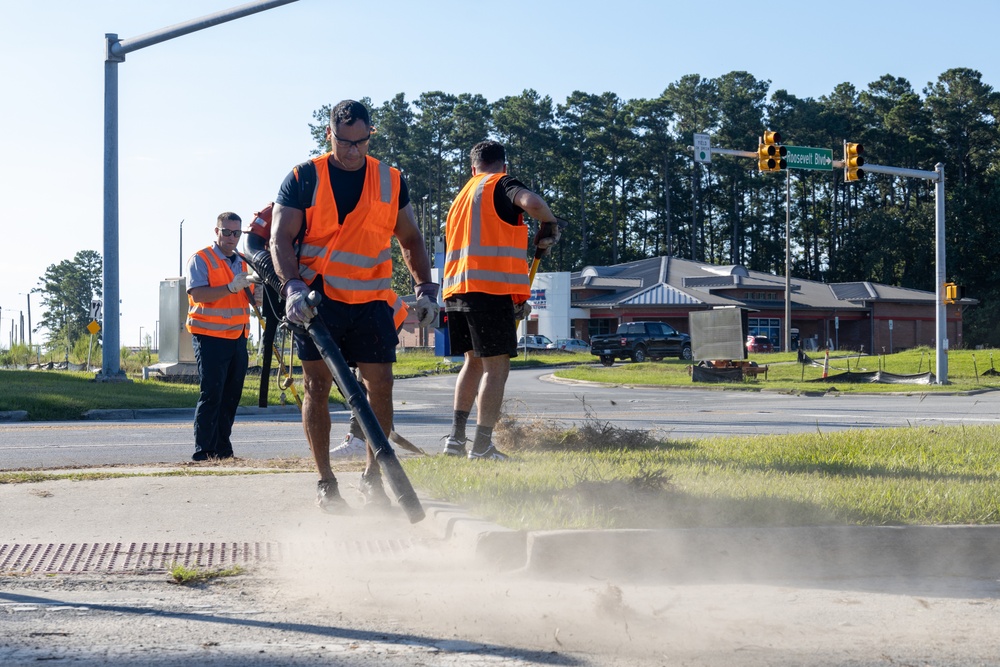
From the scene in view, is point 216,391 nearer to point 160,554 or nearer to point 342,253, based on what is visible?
point 342,253

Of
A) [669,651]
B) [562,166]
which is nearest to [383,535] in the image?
[669,651]

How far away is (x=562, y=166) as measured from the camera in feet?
305

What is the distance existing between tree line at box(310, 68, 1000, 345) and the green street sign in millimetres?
60761

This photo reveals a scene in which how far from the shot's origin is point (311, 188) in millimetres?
5711

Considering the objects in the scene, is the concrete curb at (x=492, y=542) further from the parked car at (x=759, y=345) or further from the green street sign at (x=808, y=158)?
the parked car at (x=759, y=345)

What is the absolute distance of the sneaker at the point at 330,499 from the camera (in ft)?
18.5

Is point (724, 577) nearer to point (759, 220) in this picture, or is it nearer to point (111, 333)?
point (111, 333)

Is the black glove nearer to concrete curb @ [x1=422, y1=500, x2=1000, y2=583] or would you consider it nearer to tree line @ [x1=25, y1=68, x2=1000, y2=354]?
concrete curb @ [x1=422, y1=500, x2=1000, y2=583]

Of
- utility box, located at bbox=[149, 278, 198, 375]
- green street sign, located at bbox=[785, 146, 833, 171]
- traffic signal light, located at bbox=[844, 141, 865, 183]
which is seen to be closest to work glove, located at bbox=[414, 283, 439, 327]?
green street sign, located at bbox=[785, 146, 833, 171]

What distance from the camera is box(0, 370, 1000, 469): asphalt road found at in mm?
9719

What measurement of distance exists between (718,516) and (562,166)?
8937cm

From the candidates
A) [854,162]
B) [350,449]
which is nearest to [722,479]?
[350,449]

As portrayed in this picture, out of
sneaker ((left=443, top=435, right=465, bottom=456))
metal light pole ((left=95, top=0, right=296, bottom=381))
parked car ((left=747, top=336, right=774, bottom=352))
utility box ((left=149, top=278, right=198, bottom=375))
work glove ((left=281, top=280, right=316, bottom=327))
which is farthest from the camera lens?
parked car ((left=747, top=336, right=774, bottom=352))

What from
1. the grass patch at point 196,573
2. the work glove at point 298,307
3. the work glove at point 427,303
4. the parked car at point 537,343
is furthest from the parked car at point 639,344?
the grass patch at point 196,573
